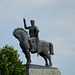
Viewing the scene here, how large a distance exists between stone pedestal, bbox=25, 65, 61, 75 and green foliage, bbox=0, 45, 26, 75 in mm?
860

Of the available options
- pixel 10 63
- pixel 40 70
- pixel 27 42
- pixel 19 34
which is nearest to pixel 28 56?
pixel 27 42

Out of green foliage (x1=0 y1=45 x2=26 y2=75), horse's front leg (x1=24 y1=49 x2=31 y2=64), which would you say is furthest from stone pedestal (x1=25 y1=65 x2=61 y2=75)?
green foliage (x1=0 y1=45 x2=26 y2=75)

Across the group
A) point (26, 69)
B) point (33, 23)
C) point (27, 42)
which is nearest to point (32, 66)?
point (26, 69)

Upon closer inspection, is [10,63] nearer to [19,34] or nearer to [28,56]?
[28,56]

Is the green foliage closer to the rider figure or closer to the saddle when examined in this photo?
the saddle

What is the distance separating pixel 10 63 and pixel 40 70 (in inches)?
130

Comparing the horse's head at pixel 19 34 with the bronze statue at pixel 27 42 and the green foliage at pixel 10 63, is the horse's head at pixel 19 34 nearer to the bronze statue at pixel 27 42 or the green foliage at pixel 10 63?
the bronze statue at pixel 27 42

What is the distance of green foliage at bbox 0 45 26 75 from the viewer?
763 inches

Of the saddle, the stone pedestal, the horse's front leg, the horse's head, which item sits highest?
the horse's head

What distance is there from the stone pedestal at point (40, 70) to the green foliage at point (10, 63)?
860mm

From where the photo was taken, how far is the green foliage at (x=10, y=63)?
63.6ft

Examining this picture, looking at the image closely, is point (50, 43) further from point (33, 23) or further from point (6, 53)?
point (6, 53)

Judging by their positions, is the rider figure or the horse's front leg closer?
the horse's front leg

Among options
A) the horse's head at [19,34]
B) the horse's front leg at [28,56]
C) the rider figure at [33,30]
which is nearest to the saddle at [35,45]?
the rider figure at [33,30]
